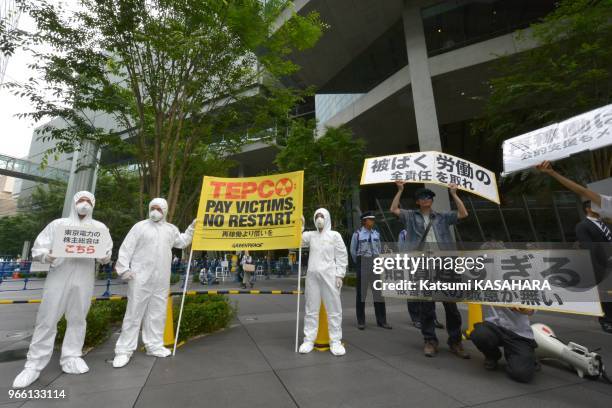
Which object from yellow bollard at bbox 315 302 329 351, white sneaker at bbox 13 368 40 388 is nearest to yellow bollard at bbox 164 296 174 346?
white sneaker at bbox 13 368 40 388

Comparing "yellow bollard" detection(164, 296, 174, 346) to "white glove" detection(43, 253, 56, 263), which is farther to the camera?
"yellow bollard" detection(164, 296, 174, 346)

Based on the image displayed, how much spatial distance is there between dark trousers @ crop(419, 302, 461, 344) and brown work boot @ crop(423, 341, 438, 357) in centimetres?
5

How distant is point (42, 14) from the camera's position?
5141mm

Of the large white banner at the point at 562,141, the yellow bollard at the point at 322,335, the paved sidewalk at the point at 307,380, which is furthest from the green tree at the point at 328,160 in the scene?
the large white banner at the point at 562,141

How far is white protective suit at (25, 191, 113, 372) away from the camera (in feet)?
10.8

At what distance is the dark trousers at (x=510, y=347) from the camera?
10.2 feet

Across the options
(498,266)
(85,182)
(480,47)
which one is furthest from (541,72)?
(85,182)

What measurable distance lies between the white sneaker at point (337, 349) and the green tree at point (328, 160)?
1044 cm

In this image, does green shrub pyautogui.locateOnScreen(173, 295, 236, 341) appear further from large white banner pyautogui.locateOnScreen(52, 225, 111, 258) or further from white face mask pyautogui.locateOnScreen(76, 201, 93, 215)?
white face mask pyautogui.locateOnScreen(76, 201, 93, 215)

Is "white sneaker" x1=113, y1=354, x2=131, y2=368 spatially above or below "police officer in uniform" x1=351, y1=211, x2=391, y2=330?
below

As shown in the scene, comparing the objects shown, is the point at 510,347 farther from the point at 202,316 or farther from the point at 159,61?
the point at 159,61

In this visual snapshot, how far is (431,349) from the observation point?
397 cm

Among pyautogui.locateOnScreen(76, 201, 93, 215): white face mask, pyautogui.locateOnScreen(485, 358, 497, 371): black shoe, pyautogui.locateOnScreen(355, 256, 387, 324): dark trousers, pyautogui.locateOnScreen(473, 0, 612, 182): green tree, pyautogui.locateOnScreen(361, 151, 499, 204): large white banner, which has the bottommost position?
pyautogui.locateOnScreen(485, 358, 497, 371): black shoe

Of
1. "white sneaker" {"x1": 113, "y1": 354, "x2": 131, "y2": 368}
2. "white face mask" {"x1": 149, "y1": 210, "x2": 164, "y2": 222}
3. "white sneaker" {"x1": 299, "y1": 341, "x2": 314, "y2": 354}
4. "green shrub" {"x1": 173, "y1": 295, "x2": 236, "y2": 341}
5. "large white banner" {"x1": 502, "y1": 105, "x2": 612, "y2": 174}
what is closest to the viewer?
"large white banner" {"x1": 502, "y1": 105, "x2": 612, "y2": 174}
